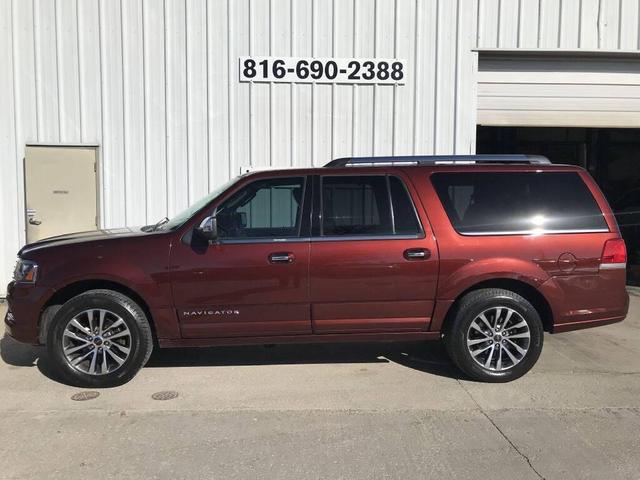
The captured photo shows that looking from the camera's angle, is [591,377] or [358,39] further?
[358,39]

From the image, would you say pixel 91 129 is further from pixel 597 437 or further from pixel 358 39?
pixel 597 437

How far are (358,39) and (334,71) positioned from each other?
0.59 meters

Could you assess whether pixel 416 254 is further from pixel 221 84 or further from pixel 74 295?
pixel 221 84

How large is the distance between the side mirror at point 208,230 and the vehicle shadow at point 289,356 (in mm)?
1426

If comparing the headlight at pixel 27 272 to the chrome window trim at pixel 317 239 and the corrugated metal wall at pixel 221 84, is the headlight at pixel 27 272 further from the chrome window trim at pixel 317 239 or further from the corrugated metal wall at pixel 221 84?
the corrugated metal wall at pixel 221 84

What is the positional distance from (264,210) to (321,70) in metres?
4.10

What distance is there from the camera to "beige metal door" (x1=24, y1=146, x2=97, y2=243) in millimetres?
7996

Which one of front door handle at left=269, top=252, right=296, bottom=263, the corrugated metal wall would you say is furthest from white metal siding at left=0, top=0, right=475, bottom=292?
front door handle at left=269, top=252, right=296, bottom=263

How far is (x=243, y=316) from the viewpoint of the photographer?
465 centimetres

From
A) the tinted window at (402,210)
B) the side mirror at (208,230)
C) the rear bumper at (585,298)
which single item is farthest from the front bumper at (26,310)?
the rear bumper at (585,298)

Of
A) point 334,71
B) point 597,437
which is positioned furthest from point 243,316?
point 334,71

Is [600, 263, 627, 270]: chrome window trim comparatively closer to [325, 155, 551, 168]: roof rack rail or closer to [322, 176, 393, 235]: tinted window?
[325, 155, 551, 168]: roof rack rail

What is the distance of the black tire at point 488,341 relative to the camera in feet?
15.5

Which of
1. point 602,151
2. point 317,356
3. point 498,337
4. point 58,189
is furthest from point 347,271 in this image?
point 602,151
